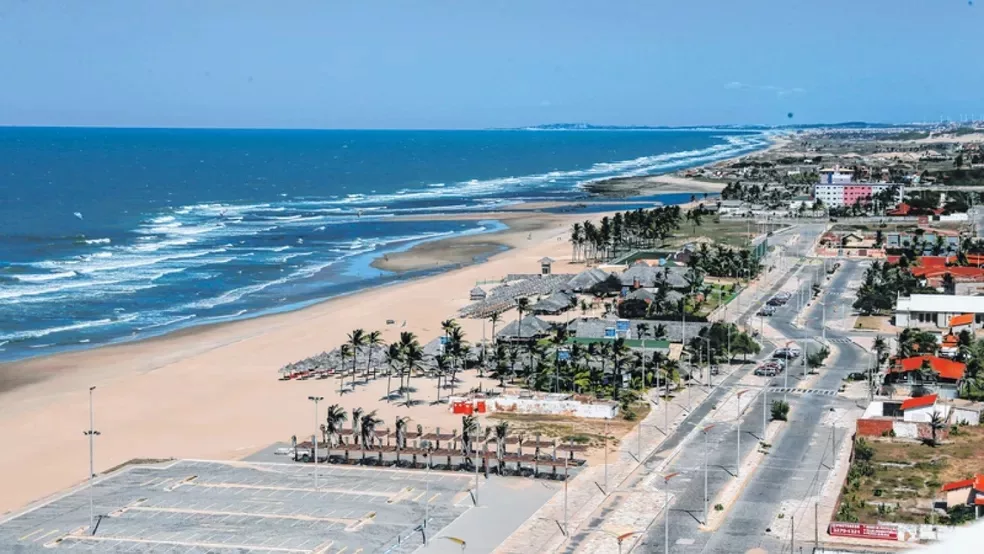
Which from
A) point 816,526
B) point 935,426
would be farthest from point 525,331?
point 816,526

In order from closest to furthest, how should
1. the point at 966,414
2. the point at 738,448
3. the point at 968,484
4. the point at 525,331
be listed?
1. the point at 968,484
2. the point at 738,448
3. the point at 966,414
4. the point at 525,331

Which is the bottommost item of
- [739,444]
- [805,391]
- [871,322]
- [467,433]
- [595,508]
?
[595,508]

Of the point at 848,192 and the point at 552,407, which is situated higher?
the point at 848,192

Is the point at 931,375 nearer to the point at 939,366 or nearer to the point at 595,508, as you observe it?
the point at 939,366

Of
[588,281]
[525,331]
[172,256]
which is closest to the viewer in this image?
[525,331]

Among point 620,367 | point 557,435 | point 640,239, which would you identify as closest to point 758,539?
point 557,435

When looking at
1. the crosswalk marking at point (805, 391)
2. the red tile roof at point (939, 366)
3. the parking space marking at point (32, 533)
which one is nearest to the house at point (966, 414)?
the red tile roof at point (939, 366)

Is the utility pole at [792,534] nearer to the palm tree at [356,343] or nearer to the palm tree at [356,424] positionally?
the palm tree at [356,424]

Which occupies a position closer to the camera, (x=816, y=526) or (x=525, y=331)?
(x=816, y=526)
